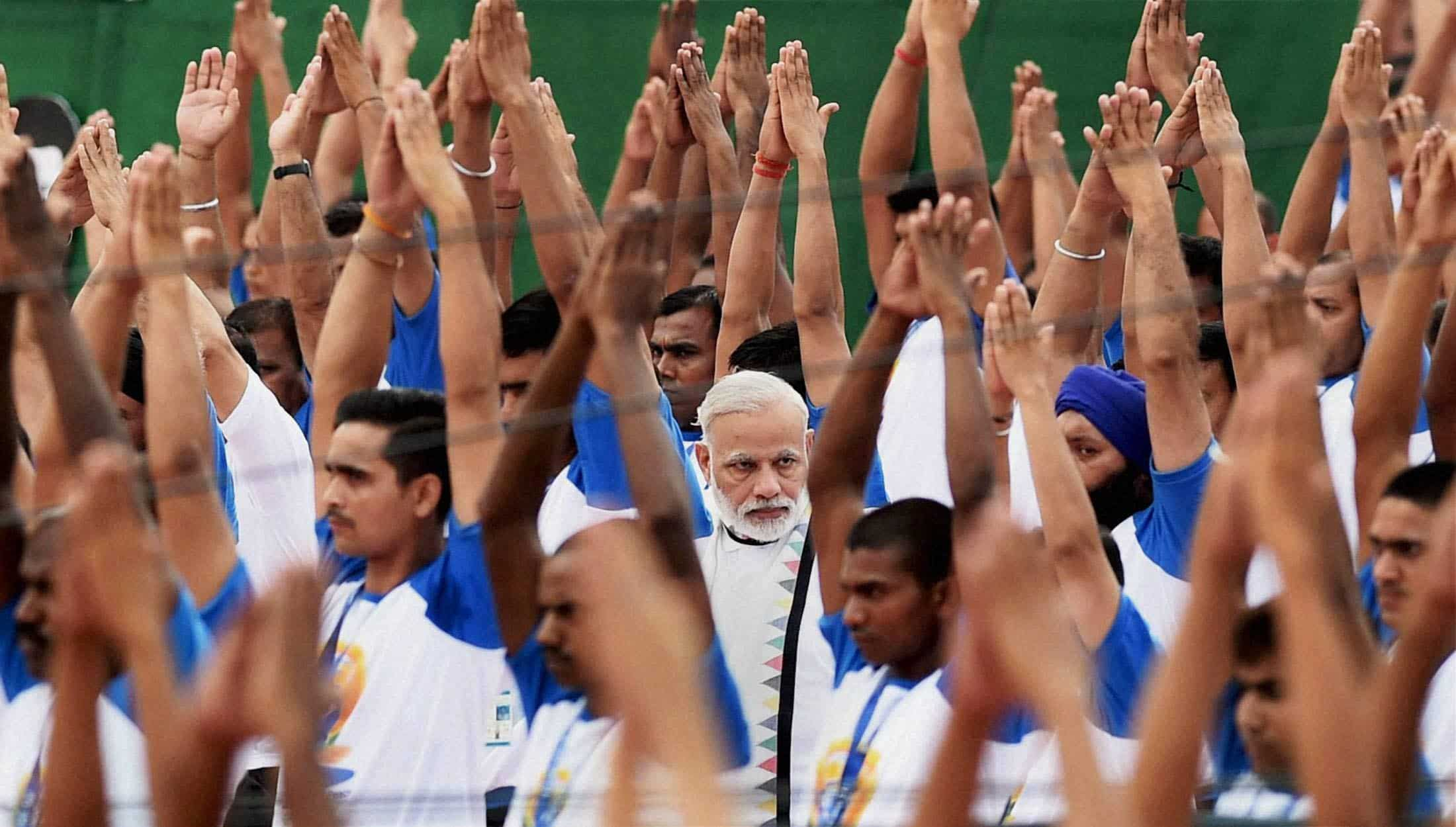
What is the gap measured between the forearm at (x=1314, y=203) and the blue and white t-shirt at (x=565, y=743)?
181 centimetres

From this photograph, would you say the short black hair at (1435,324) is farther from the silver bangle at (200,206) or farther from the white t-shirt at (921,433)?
the silver bangle at (200,206)

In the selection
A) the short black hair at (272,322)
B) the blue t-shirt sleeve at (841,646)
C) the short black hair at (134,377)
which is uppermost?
the short black hair at (272,322)

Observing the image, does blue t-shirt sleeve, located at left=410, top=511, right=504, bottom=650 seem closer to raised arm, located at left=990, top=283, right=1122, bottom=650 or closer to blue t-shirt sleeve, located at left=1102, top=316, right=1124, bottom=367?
raised arm, located at left=990, top=283, right=1122, bottom=650

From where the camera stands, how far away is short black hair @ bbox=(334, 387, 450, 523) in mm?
2752

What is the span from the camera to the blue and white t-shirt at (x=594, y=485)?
3186 millimetres

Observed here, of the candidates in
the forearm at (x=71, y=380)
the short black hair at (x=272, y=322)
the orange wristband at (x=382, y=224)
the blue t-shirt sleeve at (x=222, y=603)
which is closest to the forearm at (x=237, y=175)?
the short black hair at (x=272, y=322)

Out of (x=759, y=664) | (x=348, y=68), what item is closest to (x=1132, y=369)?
(x=759, y=664)

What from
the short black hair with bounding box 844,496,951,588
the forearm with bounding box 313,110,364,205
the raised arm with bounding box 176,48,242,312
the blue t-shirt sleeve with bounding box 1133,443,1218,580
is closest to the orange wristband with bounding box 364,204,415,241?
the short black hair with bounding box 844,496,951,588

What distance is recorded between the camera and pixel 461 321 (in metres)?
2.91

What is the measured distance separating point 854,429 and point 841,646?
0.99 ft

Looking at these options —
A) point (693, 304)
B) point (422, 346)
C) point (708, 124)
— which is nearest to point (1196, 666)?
point (422, 346)

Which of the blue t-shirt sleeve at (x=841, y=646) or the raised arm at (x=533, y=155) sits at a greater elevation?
the raised arm at (x=533, y=155)

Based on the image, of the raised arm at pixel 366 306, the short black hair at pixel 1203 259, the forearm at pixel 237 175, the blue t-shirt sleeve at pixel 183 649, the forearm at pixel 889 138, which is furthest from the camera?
the forearm at pixel 237 175

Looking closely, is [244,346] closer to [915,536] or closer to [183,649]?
[183,649]
